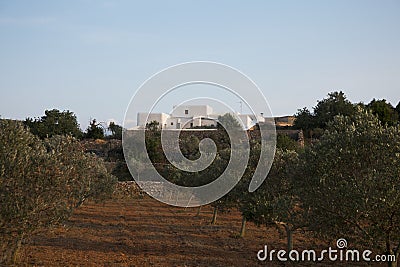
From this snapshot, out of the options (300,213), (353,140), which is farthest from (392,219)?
(300,213)

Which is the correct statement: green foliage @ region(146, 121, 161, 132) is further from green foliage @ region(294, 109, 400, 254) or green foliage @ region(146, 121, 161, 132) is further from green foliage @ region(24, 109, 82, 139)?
green foliage @ region(294, 109, 400, 254)

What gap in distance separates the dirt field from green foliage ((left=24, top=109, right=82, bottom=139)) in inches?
1275

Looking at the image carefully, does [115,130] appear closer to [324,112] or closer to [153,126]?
[153,126]

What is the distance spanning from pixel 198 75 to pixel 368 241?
891 centimetres

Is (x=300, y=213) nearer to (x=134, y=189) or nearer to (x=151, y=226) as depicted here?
(x=151, y=226)

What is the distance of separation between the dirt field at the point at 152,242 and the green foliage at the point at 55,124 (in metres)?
32.4

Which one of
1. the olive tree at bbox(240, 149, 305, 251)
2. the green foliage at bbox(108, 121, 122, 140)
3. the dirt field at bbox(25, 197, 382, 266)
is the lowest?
the dirt field at bbox(25, 197, 382, 266)

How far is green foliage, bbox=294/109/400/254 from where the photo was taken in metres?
11.3

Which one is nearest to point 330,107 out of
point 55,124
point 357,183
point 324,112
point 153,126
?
point 324,112

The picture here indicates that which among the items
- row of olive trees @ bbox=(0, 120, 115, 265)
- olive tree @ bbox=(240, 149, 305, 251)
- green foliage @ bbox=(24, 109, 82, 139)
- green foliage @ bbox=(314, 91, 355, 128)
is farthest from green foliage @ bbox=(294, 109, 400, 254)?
green foliage @ bbox=(24, 109, 82, 139)

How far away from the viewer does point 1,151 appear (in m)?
12.5

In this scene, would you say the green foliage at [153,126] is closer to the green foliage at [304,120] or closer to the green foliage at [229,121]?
the green foliage at [229,121]

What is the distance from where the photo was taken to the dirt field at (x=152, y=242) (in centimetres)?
1759

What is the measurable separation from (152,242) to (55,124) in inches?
1867
